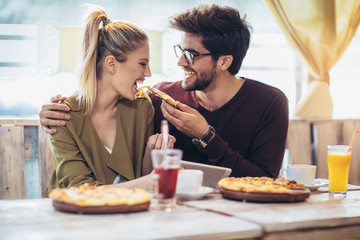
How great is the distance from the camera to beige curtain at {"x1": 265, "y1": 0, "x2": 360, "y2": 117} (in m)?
3.54

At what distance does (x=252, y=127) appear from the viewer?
2482mm

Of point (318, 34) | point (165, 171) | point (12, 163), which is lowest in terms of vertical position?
point (12, 163)

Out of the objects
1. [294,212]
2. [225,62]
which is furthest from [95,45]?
[294,212]

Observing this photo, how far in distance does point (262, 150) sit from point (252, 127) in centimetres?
14

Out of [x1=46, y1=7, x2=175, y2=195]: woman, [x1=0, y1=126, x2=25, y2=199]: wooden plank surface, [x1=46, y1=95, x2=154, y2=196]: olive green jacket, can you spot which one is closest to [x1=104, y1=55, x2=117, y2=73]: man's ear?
[x1=46, y1=7, x2=175, y2=195]: woman

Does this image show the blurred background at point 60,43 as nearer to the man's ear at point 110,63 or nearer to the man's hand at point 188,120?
the man's ear at point 110,63

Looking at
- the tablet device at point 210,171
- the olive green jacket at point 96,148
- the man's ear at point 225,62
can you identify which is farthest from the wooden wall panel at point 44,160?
the tablet device at point 210,171

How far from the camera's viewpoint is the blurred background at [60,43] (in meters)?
3.06

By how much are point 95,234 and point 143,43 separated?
1.45 meters

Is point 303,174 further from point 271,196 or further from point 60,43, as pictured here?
point 60,43

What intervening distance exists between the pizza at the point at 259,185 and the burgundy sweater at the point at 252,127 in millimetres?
711

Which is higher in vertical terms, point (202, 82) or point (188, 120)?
point (202, 82)

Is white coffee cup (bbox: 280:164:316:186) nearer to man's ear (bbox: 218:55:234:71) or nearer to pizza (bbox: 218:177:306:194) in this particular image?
pizza (bbox: 218:177:306:194)

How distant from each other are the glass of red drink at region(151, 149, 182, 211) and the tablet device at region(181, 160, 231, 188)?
1.24 ft
